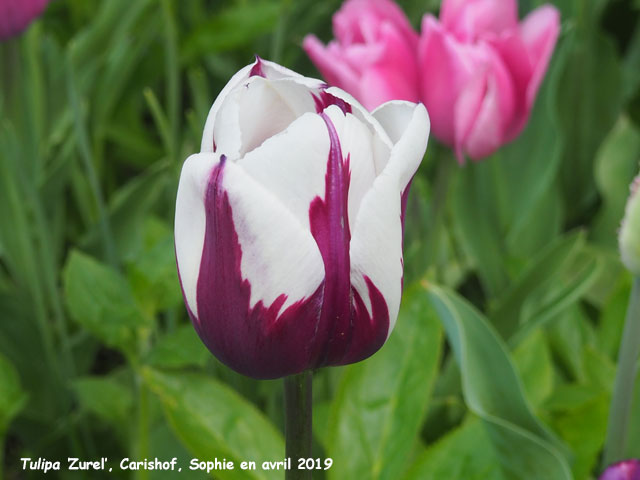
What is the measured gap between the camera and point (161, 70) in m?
1.36

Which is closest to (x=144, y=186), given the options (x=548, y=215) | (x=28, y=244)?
(x=28, y=244)

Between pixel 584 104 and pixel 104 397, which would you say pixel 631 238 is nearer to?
pixel 104 397

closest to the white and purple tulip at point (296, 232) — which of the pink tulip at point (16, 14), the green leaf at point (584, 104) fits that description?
the pink tulip at point (16, 14)

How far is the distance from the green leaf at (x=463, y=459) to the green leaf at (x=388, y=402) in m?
0.02

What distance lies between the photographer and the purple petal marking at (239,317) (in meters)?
0.38

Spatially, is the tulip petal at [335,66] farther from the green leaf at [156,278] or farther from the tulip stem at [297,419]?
the tulip stem at [297,419]

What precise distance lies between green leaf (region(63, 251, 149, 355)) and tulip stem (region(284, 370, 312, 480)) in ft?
0.88

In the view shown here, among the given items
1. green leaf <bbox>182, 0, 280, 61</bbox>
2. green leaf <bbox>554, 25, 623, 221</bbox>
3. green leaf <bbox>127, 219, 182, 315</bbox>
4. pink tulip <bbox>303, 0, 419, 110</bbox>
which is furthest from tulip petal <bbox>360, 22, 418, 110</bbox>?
green leaf <bbox>554, 25, 623, 221</bbox>

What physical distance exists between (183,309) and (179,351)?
15.1 inches

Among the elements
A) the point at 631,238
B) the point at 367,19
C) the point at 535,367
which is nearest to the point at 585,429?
the point at 535,367

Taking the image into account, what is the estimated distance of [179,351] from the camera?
0.70m

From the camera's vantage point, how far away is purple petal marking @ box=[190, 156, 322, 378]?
383 millimetres

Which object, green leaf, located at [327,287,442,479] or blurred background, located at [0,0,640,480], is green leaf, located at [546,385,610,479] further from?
green leaf, located at [327,287,442,479]

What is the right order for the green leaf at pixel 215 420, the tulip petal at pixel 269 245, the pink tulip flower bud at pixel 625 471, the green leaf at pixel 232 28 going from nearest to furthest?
1. the tulip petal at pixel 269 245
2. the pink tulip flower bud at pixel 625 471
3. the green leaf at pixel 215 420
4. the green leaf at pixel 232 28
